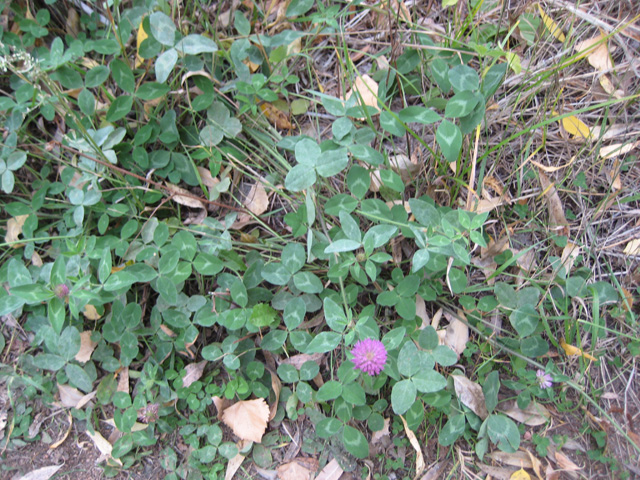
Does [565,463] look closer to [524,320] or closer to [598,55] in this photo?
[524,320]

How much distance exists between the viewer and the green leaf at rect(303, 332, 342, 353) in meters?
1.53

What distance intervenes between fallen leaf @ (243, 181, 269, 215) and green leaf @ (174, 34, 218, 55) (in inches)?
23.3

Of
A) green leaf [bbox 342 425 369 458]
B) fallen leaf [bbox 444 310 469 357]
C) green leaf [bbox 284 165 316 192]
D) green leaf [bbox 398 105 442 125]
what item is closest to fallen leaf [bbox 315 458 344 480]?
green leaf [bbox 342 425 369 458]

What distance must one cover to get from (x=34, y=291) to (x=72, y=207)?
1.88 ft

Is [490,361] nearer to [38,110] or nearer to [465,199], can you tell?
[465,199]

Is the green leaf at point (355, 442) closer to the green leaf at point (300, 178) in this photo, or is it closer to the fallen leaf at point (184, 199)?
the green leaf at point (300, 178)

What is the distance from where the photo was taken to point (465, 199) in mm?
1887

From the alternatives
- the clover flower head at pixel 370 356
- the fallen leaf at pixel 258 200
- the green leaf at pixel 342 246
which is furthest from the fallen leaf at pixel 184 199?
the clover flower head at pixel 370 356

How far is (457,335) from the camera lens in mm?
1873

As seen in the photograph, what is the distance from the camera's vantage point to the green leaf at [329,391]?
165cm

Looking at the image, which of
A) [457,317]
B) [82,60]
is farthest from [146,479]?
[82,60]

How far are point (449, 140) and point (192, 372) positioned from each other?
1.42m

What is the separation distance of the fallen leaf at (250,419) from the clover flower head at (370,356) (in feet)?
1.91

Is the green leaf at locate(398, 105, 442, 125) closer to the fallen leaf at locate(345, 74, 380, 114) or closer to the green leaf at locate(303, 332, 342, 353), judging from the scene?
the fallen leaf at locate(345, 74, 380, 114)
